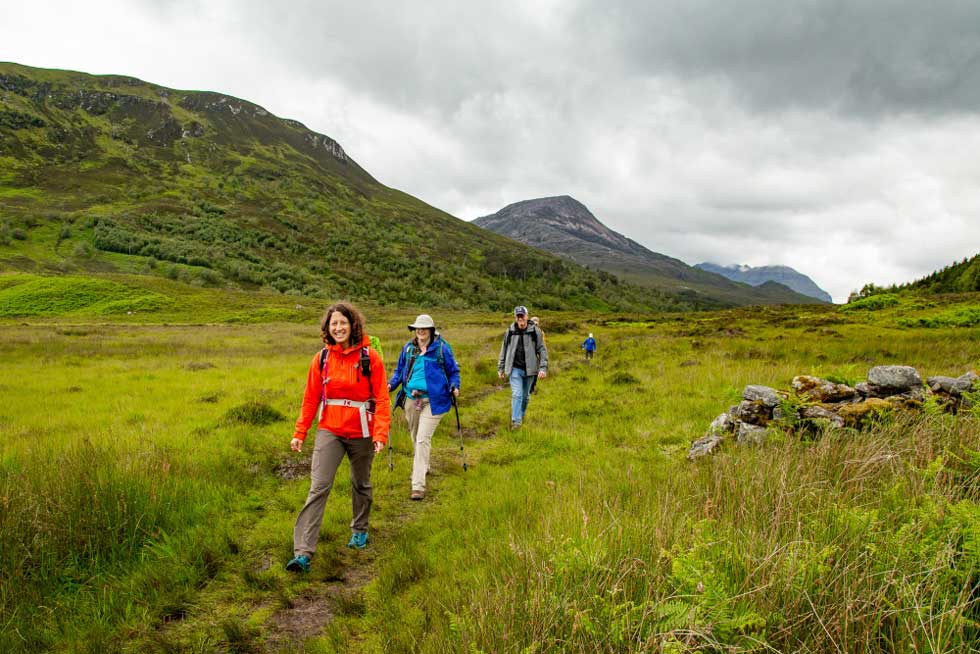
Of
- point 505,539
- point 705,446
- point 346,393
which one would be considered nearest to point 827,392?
point 705,446

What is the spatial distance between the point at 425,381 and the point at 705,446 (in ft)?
13.7

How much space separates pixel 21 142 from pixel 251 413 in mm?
170504

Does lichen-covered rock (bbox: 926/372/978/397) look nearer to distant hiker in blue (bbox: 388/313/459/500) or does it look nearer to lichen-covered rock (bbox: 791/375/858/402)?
lichen-covered rock (bbox: 791/375/858/402)

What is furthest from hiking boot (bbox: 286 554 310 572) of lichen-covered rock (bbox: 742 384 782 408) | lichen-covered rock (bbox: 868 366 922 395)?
lichen-covered rock (bbox: 868 366 922 395)

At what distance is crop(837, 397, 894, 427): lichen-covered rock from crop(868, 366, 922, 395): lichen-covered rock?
2.12 feet

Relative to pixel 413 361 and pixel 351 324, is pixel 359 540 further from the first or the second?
pixel 413 361

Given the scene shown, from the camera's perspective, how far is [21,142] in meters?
116

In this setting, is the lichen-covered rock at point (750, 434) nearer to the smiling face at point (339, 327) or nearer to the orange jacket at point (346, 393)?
the orange jacket at point (346, 393)

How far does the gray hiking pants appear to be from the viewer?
175 inches

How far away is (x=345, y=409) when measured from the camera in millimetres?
4668

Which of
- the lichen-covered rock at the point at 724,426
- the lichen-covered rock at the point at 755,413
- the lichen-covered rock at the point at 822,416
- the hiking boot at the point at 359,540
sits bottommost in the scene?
the hiking boot at the point at 359,540

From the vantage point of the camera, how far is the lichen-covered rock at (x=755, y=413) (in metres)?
6.44

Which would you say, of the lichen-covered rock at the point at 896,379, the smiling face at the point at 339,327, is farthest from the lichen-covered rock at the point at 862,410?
the smiling face at the point at 339,327

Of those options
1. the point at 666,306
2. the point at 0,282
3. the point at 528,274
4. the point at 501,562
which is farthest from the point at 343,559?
the point at 666,306
